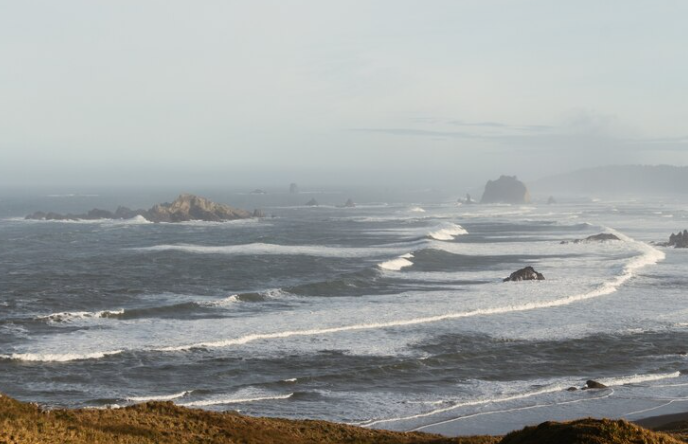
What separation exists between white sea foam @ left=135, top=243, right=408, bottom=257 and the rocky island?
36812 millimetres

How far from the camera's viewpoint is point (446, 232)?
98.5m

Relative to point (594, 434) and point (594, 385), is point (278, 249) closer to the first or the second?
point (594, 385)

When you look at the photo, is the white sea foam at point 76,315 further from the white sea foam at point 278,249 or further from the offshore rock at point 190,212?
the offshore rock at point 190,212

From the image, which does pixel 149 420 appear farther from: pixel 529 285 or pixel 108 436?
pixel 529 285

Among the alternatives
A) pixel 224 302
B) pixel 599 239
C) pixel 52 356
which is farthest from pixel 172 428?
pixel 599 239

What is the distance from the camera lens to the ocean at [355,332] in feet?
88.1

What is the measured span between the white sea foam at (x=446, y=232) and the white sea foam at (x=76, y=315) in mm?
53788

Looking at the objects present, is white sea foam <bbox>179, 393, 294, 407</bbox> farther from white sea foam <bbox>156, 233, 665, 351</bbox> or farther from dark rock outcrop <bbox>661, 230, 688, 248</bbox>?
dark rock outcrop <bbox>661, 230, 688, 248</bbox>

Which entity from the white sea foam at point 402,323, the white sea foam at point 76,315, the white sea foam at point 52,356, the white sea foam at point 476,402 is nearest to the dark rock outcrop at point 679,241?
the white sea foam at point 402,323

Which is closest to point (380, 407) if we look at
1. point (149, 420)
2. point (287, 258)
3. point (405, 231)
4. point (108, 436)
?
point (149, 420)

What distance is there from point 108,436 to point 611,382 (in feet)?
59.2

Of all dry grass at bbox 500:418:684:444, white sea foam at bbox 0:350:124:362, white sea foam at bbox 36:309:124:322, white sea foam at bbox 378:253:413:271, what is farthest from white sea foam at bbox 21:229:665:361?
dry grass at bbox 500:418:684:444

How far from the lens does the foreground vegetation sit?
16047 millimetres

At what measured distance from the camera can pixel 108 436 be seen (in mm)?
18219
